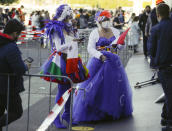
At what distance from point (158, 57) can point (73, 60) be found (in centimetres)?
135

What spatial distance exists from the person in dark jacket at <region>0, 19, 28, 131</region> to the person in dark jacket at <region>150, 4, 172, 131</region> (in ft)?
6.37

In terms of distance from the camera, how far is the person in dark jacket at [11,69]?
459 cm

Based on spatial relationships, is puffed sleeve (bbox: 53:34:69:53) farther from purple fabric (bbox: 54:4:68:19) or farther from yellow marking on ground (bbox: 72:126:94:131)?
→ yellow marking on ground (bbox: 72:126:94:131)

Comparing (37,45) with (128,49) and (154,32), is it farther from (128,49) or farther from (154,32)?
(154,32)

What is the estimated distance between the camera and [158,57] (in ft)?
18.1

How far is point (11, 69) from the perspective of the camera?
187 inches

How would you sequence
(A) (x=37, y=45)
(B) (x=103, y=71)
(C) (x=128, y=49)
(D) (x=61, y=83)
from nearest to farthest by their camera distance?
1. (D) (x=61, y=83)
2. (B) (x=103, y=71)
3. (A) (x=37, y=45)
4. (C) (x=128, y=49)

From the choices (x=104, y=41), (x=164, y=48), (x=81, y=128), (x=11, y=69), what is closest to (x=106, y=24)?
(x=104, y=41)

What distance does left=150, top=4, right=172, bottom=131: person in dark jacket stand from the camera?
5.44 metres

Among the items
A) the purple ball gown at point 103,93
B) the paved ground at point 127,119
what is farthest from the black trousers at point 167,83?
the purple ball gown at point 103,93

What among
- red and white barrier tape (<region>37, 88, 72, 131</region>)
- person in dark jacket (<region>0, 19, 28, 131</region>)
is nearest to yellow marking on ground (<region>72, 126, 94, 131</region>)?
person in dark jacket (<region>0, 19, 28, 131</region>)

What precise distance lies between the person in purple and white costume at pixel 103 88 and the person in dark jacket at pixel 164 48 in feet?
3.19

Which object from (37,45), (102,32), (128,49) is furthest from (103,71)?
(128,49)

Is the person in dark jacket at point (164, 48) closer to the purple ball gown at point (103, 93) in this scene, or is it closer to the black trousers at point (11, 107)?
the purple ball gown at point (103, 93)
